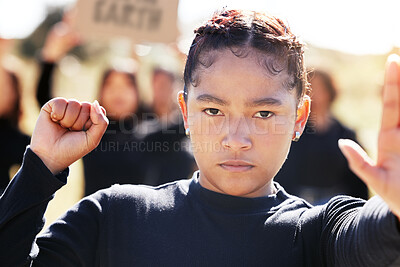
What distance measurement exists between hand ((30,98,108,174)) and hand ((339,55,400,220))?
80 cm

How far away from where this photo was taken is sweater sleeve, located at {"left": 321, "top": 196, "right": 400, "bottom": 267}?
3.97 feet

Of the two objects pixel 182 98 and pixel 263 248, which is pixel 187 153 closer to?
pixel 182 98

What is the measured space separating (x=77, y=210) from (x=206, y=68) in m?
0.60

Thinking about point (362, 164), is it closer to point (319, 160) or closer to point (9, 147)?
point (319, 160)

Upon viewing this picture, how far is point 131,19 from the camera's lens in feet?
14.8

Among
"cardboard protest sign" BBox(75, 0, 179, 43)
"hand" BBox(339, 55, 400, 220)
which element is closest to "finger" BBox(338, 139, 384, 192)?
"hand" BBox(339, 55, 400, 220)

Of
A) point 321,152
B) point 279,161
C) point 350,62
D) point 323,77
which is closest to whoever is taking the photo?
point 279,161

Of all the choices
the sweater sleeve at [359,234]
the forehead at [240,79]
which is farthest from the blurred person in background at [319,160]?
the sweater sleeve at [359,234]

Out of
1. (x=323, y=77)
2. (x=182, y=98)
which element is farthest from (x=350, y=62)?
(x=182, y=98)

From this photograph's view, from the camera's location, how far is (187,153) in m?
4.59

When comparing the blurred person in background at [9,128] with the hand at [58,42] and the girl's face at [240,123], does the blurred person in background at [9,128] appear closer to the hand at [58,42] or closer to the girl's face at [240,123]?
the hand at [58,42]

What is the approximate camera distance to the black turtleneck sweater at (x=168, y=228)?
1.45 m

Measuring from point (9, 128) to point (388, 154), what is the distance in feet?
11.9

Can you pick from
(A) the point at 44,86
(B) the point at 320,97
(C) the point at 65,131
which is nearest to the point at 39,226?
(C) the point at 65,131
